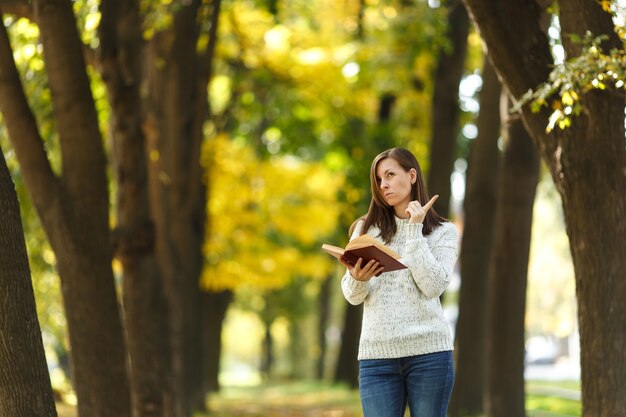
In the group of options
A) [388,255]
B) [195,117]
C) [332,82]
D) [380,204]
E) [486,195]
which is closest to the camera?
[388,255]

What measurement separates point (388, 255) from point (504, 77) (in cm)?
329

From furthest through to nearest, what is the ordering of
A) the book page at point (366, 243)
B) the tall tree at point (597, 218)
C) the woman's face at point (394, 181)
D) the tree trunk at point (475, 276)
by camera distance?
1. the tree trunk at point (475, 276)
2. the tall tree at point (597, 218)
3. the woman's face at point (394, 181)
4. the book page at point (366, 243)

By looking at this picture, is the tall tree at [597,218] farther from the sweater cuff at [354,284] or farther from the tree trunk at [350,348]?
the tree trunk at [350,348]

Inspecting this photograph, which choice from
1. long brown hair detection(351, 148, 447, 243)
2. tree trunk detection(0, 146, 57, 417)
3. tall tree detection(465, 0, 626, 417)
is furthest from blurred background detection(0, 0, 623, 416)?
tree trunk detection(0, 146, 57, 417)

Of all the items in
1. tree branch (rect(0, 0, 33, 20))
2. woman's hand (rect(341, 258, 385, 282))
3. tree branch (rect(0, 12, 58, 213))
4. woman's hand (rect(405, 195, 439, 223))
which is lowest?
woman's hand (rect(341, 258, 385, 282))

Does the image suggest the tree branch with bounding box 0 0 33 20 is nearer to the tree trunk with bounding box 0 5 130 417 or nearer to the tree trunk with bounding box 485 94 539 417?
the tree trunk with bounding box 0 5 130 417

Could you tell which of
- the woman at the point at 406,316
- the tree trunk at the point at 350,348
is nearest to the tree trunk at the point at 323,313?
the tree trunk at the point at 350,348

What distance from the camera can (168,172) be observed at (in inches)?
614

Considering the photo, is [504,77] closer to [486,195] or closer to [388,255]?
[388,255]

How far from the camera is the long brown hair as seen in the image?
608 cm

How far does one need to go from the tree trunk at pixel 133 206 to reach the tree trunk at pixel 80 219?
1.45m

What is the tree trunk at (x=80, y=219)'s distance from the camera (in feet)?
32.1

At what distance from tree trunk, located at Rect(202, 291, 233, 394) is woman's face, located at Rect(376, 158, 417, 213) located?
2127cm

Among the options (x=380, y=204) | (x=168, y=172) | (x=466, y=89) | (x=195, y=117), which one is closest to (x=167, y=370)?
(x=168, y=172)
